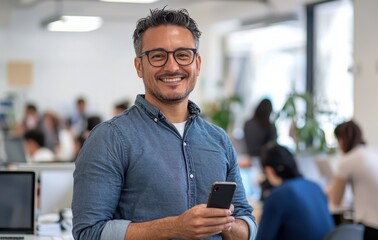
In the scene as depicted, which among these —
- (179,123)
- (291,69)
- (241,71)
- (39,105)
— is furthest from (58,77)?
(179,123)

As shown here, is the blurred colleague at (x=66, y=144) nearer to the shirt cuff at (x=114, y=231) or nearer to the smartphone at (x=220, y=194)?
the shirt cuff at (x=114, y=231)

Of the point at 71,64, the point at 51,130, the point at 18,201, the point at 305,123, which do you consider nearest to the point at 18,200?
the point at 18,201

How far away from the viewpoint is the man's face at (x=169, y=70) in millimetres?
1994

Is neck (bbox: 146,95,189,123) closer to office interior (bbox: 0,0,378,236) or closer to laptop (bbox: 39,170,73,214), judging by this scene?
laptop (bbox: 39,170,73,214)

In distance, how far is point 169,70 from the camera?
6.51 ft

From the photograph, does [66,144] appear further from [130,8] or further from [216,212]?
[216,212]

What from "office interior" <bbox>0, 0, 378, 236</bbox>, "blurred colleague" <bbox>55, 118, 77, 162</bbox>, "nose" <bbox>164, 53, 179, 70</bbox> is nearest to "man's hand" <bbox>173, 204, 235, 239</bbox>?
"nose" <bbox>164, 53, 179, 70</bbox>

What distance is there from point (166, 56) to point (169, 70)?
0.14 ft

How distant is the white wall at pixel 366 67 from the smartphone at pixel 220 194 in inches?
262

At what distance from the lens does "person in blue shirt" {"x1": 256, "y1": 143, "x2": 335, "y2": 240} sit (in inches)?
180

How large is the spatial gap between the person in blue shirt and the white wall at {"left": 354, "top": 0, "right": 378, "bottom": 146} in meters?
3.70

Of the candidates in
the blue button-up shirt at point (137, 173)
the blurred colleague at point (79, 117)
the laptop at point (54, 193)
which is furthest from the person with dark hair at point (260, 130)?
the blue button-up shirt at point (137, 173)

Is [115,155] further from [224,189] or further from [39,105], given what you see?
[39,105]

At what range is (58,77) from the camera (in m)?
14.4
